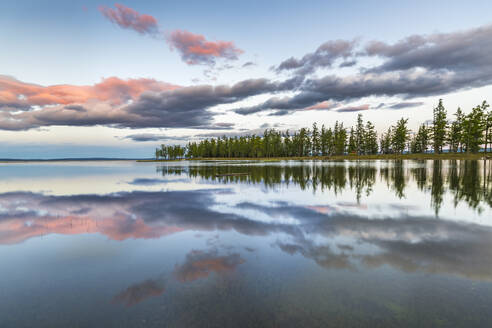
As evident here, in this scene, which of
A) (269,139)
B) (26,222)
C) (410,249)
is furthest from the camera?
(269,139)

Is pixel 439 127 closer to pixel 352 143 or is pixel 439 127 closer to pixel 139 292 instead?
pixel 352 143

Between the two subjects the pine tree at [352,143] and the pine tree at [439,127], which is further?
the pine tree at [352,143]

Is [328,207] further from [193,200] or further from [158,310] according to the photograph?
[158,310]

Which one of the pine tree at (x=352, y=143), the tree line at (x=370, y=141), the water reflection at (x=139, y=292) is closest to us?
the water reflection at (x=139, y=292)

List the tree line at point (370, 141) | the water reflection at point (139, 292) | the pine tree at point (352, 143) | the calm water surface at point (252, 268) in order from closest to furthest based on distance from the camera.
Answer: the calm water surface at point (252, 268) → the water reflection at point (139, 292) → the tree line at point (370, 141) → the pine tree at point (352, 143)

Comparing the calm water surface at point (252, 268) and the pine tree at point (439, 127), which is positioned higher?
the pine tree at point (439, 127)

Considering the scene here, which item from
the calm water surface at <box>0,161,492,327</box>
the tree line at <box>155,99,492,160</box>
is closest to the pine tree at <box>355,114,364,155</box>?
the tree line at <box>155,99,492,160</box>

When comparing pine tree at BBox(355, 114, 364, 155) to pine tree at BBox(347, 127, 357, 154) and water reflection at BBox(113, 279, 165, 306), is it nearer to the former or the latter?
pine tree at BBox(347, 127, 357, 154)

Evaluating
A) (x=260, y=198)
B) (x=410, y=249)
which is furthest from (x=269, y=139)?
(x=410, y=249)

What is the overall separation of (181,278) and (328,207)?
10887mm

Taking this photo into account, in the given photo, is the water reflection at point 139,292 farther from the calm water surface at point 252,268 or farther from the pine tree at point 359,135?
the pine tree at point 359,135

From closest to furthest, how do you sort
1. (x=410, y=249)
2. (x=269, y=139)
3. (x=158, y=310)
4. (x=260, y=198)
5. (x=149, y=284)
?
(x=158, y=310) < (x=149, y=284) < (x=410, y=249) < (x=260, y=198) < (x=269, y=139)

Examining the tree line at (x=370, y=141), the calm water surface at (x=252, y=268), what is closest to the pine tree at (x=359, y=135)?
the tree line at (x=370, y=141)

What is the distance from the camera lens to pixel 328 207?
15141 mm
